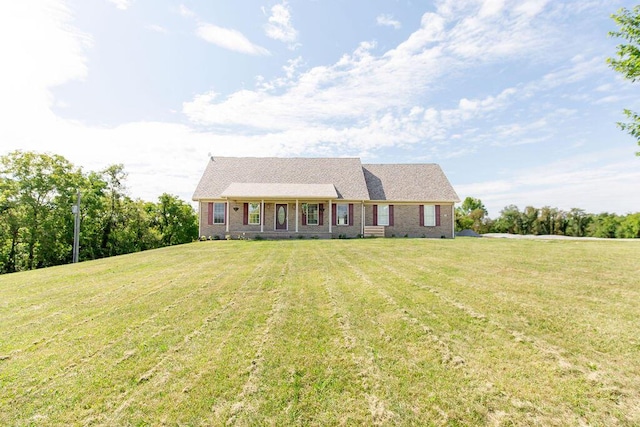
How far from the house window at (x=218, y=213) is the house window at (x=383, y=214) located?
10.4 meters

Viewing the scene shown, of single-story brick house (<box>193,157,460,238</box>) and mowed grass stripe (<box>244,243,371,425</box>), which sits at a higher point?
single-story brick house (<box>193,157,460,238</box>)

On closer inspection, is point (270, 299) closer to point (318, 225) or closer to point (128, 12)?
point (128, 12)

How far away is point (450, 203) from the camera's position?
67.5ft

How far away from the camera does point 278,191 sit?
61.7 feet

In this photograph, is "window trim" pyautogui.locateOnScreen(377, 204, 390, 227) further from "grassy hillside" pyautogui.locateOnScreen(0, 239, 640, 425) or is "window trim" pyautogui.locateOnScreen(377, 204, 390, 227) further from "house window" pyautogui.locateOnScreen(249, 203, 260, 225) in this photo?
"grassy hillside" pyautogui.locateOnScreen(0, 239, 640, 425)

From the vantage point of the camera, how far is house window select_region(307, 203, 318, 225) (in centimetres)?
1934

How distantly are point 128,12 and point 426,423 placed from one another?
13079 mm

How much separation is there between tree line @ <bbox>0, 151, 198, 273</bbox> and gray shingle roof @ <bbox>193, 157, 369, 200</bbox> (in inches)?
440

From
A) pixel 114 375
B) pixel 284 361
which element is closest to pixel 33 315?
pixel 114 375

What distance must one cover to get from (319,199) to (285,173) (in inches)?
158

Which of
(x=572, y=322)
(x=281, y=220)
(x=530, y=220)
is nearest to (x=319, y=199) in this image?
(x=281, y=220)

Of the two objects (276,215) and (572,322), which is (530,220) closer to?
(276,215)

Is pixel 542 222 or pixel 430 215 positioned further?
pixel 542 222

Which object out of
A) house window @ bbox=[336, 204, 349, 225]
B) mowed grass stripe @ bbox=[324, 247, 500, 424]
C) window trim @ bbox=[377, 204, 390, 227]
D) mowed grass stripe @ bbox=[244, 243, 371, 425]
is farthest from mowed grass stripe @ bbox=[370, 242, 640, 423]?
window trim @ bbox=[377, 204, 390, 227]
